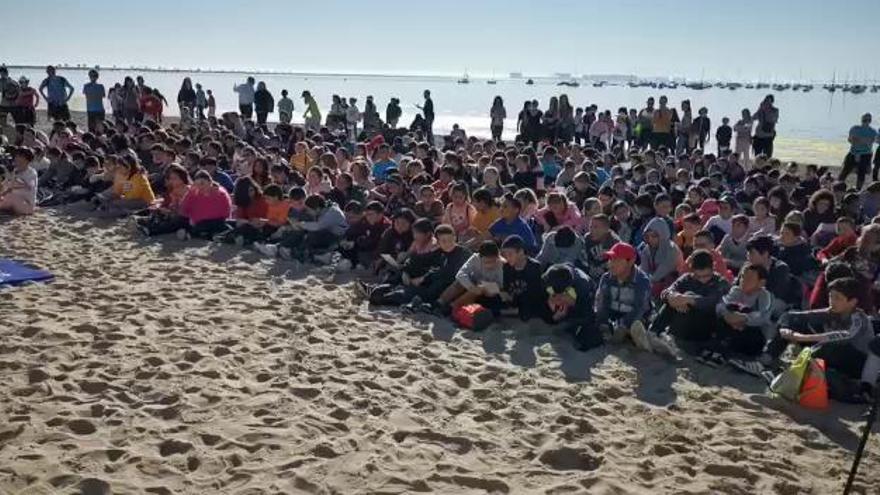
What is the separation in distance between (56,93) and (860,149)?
59.9 feet

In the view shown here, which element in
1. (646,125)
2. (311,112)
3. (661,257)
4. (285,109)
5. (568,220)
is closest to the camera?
(661,257)

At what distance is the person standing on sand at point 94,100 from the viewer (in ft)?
61.3

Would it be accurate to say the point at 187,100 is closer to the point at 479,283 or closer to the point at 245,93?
the point at 245,93

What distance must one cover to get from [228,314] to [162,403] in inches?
77.8

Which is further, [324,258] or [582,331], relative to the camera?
[324,258]

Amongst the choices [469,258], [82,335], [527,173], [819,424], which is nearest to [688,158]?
[527,173]

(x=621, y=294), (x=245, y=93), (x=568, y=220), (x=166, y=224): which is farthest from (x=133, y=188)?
(x=245, y=93)

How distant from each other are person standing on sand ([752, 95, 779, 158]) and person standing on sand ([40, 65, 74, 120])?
16.5 meters

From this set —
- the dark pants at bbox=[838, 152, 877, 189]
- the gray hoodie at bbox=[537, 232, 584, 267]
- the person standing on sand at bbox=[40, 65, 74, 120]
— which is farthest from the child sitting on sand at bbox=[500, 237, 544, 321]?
the person standing on sand at bbox=[40, 65, 74, 120]

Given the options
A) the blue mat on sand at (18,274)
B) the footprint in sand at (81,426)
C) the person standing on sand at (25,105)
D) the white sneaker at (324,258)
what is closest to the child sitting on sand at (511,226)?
the white sneaker at (324,258)

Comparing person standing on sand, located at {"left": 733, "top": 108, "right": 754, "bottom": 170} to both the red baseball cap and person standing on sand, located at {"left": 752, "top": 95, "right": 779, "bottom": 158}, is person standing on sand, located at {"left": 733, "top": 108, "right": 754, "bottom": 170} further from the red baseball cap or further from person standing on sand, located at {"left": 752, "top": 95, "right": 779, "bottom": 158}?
the red baseball cap

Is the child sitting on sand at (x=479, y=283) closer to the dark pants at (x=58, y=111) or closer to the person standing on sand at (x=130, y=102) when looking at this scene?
the dark pants at (x=58, y=111)

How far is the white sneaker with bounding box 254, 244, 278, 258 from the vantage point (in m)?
9.35

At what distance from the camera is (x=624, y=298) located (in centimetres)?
676
